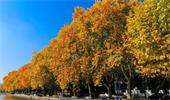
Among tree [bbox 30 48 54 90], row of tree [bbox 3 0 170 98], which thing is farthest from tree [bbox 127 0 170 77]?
tree [bbox 30 48 54 90]

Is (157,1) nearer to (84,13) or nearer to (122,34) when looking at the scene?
(122,34)

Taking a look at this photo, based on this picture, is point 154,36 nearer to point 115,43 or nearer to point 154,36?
point 154,36

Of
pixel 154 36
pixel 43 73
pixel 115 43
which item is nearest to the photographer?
pixel 154 36

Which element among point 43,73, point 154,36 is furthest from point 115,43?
point 43,73

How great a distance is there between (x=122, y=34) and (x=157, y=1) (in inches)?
545

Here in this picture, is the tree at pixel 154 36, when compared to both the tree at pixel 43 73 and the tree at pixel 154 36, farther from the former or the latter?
the tree at pixel 43 73

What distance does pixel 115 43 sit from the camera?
5938 cm

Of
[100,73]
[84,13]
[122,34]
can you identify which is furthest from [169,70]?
[84,13]

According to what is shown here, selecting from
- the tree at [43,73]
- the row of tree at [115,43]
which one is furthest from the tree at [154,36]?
the tree at [43,73]

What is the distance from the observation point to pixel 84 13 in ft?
217

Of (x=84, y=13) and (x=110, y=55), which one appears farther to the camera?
(x=84, y=13)

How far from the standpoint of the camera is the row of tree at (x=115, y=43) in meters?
44.6

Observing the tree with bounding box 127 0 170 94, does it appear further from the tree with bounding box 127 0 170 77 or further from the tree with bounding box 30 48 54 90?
the tree with bounding box 30 48 54 90

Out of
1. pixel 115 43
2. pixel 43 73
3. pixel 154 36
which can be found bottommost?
pixel 154 36
